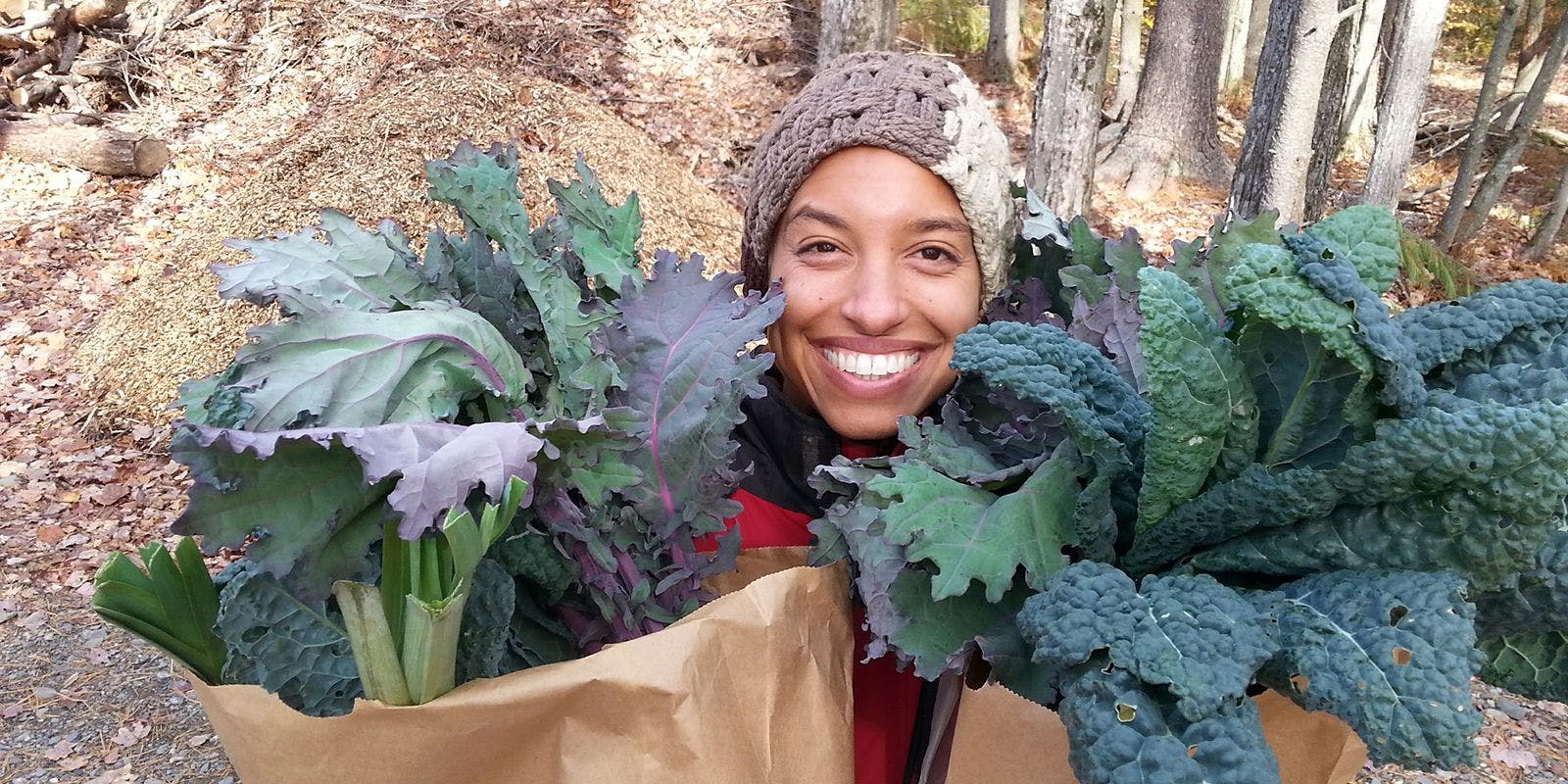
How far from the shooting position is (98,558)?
3.98 meters

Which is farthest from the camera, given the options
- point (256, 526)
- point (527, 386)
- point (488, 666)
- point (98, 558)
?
point (98, 558)

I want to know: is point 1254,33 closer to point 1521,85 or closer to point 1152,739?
point 1521,85

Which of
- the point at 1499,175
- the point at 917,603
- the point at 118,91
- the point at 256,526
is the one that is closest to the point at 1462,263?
the point at 1499,175

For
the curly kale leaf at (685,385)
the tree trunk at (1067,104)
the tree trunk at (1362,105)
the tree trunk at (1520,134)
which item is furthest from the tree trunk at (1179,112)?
the curly kale leaf at (685,385)

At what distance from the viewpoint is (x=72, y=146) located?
649cm

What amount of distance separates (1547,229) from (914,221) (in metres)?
7.23

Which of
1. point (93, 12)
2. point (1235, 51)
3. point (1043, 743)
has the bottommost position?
point (1235, 51)

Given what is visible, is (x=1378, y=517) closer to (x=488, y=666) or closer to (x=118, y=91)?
(x=488, y=666)

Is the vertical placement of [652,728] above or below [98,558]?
above

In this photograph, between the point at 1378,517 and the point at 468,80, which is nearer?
the point at 1378,517

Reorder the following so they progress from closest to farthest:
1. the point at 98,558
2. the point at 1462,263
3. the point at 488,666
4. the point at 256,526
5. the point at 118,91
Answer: the point at 256,526 → the point at 488,666 → the point at 98,558 → the point at 1462,263 → the point at 118,91

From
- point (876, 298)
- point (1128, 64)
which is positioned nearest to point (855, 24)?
point (1128, 64)

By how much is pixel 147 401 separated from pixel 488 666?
473cm

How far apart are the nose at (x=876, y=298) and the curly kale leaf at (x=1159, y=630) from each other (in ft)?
1.83
